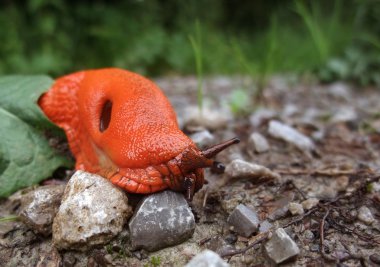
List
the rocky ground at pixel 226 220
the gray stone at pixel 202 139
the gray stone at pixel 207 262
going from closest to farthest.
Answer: the gray stone at pixel 207 262 < the rocky ground at pixel 226 220 < the gray stone at pixel 202 139

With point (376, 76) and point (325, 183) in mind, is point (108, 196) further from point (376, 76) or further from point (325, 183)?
point (376, 76)

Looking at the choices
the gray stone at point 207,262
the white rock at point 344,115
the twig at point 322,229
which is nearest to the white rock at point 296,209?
the twig at point 322,229

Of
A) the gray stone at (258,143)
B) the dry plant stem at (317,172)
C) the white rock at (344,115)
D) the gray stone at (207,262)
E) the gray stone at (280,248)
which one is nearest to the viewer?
the gray stone at (207,262)

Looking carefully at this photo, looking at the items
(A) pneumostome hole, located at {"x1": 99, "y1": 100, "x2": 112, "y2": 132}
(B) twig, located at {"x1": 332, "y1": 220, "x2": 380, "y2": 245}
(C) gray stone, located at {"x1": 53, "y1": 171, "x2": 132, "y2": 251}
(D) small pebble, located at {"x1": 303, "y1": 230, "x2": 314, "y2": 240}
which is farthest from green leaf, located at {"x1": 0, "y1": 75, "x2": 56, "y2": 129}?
(B) twig, located at {"x1": 332, "y1": 220, "x2": 380, "y2": 245}

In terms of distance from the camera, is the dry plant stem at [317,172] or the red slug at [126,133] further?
the dry plant stem at [317,172]

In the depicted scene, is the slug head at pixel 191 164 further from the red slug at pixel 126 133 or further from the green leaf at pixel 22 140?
the green leaf at pixel 22 140

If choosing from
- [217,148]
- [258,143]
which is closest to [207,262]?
[217,148]

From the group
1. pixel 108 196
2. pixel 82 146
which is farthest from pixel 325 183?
pixel 82 146
